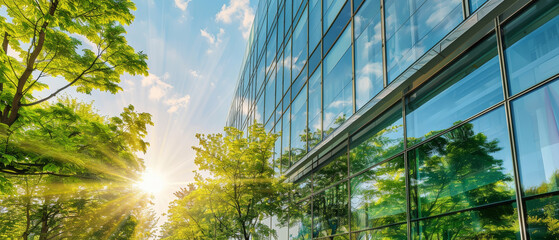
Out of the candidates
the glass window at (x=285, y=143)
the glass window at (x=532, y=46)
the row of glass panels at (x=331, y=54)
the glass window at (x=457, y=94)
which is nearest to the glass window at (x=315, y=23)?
the row of glass panels at (x=331, y=54)

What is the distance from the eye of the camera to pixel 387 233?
9.19 meters

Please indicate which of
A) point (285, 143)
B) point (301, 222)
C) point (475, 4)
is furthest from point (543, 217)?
point (285, 143)

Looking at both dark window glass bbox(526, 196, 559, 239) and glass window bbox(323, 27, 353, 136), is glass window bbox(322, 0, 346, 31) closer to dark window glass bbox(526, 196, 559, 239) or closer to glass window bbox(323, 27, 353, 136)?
glass window bbox(323, 27, 353, 136)

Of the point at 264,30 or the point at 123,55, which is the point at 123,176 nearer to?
the point at 123,55

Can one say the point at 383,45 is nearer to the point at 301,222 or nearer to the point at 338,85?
the point at 338,85

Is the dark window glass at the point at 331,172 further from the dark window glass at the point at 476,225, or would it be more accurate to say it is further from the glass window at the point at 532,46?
A: the glass window at the point at 532,46

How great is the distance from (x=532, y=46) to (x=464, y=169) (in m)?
2.55

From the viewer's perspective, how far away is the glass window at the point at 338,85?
12235 millimetres

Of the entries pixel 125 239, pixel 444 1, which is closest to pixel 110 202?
pixel 125 239

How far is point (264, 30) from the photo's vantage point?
28.8 metres

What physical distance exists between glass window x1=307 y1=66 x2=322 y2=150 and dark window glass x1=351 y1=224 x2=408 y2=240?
4863 millimetres

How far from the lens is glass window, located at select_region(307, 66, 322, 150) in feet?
47.9

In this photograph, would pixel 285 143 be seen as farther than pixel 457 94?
Yes

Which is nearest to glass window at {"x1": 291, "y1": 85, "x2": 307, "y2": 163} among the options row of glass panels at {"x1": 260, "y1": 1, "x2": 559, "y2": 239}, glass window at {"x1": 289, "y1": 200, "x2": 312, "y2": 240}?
glass window at {"x1": 289, "y1": 200, "x2": 312, "y2": 240}
